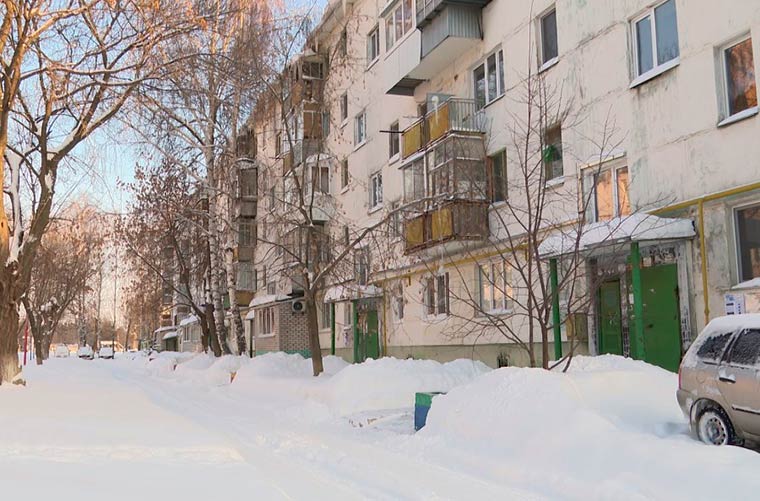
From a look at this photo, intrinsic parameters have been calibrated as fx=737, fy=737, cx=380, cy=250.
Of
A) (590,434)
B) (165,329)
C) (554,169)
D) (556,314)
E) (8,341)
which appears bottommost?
(590,434)

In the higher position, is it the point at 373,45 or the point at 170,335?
the point at 373,45

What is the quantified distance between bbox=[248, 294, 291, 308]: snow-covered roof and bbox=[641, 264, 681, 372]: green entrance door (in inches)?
728

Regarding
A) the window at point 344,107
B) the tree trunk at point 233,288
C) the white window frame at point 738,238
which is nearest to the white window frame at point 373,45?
the window at point 344,107

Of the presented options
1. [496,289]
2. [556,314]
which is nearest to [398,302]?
[496,289]

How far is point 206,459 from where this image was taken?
27.4 ft

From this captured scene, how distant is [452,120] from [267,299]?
54.6 feet

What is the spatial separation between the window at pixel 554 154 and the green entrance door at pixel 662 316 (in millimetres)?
3202

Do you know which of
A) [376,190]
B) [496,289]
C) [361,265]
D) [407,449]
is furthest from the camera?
[376,190]

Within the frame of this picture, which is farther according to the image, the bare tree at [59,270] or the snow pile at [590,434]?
the bare tree at [59,270]

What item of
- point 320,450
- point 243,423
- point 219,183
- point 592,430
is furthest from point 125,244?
point 592,430

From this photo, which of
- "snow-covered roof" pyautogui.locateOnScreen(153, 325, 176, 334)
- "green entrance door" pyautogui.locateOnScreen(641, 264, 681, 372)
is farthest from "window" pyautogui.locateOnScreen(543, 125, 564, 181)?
"snow-covered roof" pyautogui.locateOnScreen(153, 325, 176, 334)

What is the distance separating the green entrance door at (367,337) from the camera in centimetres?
2473

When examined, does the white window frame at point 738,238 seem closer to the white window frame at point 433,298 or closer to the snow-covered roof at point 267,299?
the white window frame at point 433,298

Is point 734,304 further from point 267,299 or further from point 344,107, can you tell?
point 267,299
